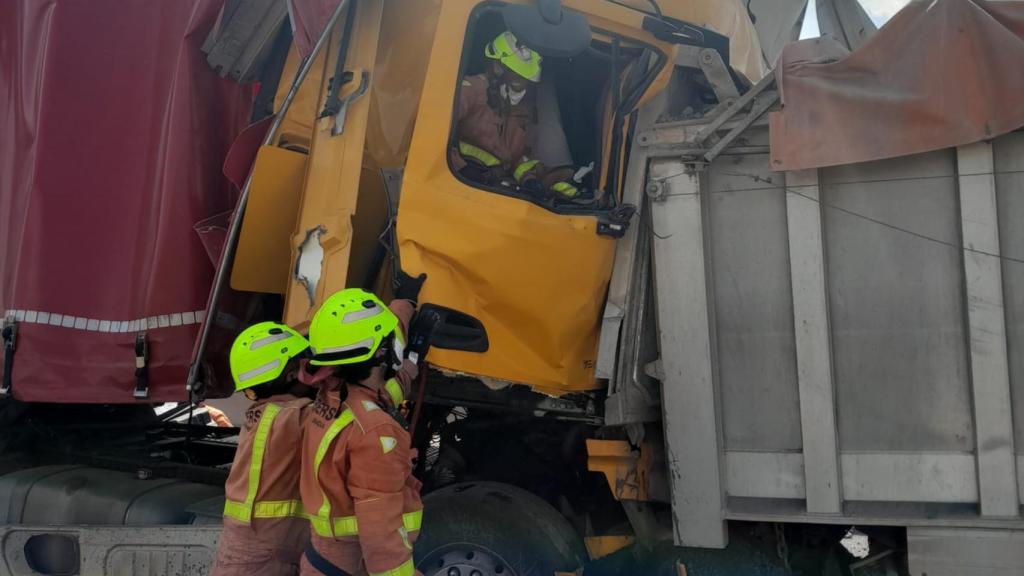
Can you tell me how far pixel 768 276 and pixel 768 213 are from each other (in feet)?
0.69

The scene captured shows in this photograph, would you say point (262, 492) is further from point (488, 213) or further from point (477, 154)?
point (477, 154)


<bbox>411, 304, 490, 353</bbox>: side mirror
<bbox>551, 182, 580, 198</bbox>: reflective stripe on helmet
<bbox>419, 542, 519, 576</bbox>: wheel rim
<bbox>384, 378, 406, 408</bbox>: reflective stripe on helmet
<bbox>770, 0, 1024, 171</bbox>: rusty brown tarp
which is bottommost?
<bbox>419, 542, 519, 576</bbox>: wheel rim

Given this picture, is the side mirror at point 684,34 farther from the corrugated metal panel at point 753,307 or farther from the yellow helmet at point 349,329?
the yellow helmet at point 349,329

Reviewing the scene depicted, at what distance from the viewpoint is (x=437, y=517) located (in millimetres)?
3180

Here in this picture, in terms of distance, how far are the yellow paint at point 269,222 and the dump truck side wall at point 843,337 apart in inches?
54.5

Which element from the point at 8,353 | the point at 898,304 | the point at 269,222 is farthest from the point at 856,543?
the point at 8,353

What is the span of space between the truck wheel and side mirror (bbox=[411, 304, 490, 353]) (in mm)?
779

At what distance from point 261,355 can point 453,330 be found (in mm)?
644

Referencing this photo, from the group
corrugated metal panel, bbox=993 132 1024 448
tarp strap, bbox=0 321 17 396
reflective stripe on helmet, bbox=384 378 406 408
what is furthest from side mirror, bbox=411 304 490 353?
tarp strap, bbox=0 321 17 396

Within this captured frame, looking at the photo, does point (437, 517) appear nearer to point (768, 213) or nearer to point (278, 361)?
point (278, 361)

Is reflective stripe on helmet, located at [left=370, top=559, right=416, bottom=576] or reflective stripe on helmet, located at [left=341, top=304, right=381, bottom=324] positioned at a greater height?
reflective stripe on helmet, located at [left=341, top=304, right=381, bottom=324]

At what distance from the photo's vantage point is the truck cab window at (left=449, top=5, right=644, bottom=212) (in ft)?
9.71

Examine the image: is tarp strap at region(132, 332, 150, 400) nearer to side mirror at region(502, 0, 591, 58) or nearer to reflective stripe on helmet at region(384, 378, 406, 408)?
reflective stripe on helmet at region(384, 378, 406, 408)

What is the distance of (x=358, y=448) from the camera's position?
8.02 ft
